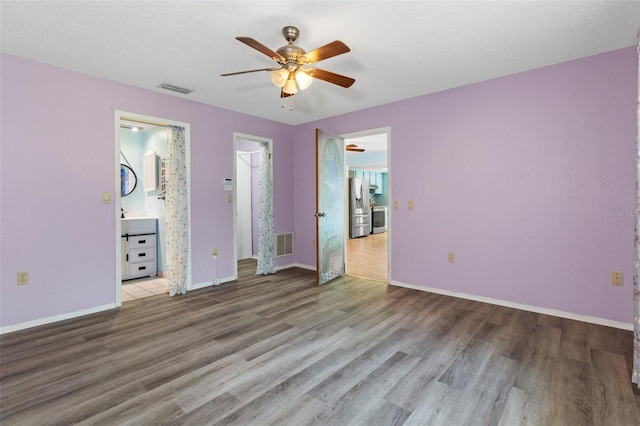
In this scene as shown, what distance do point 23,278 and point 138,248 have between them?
1.85 m

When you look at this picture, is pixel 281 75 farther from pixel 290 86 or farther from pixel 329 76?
pixel 329 76

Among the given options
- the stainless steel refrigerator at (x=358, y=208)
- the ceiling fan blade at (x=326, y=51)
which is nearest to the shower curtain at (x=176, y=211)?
the ceiling fan blade at (x=326, y=51)

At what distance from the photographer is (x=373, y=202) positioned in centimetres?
1135

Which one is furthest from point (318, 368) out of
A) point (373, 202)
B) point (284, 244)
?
point (373, 202)

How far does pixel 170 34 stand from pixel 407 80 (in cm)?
245

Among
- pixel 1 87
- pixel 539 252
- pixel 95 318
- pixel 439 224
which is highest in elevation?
pixel 1 87

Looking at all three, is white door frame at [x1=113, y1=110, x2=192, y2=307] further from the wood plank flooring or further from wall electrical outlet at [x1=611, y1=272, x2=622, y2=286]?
wall electrical outlet at [x1=611, y1=272, x2=622, y2=286]

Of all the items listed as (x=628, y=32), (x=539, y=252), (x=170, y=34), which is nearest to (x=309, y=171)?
(x=170, y=34)

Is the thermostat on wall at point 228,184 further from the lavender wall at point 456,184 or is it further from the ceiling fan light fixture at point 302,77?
the ceiling fan light fixture at point 302,77

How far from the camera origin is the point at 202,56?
2949 millimetres

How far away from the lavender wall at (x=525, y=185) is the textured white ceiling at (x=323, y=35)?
1.10ft

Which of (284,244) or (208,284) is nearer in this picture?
(208,284)

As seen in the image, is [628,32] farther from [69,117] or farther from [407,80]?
[69,117]

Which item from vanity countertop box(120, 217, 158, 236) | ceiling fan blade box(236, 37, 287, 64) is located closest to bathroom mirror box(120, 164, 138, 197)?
vanity countertop box(120, 217, 158, 236)
